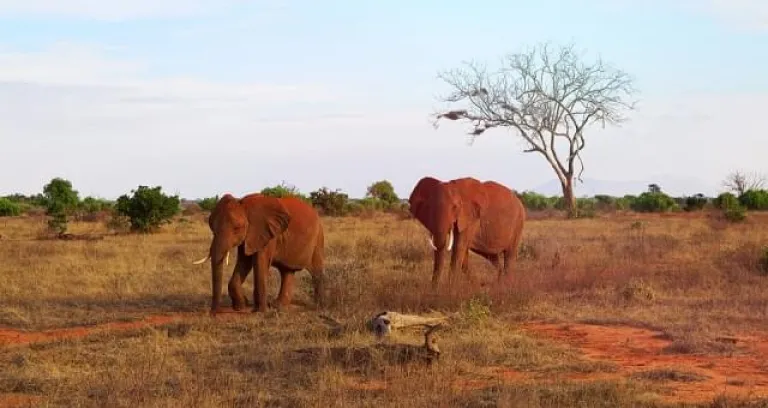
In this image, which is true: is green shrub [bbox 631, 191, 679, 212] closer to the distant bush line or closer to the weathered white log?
the distant bush line

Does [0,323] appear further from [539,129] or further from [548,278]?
[539,129]

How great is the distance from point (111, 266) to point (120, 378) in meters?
10.2

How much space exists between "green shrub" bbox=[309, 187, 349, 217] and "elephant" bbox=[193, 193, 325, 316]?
957 inches

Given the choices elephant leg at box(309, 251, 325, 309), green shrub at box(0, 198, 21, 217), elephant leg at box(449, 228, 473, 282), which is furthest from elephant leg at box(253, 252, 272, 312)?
green shrub at box(0, 198, 21, 217)

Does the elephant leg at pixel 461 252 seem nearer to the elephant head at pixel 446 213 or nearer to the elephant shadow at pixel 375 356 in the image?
the elephant head at pixel 446 213

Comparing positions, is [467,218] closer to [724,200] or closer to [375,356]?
[375,356]

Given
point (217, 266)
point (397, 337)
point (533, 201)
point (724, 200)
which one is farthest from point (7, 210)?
point (397, 337)

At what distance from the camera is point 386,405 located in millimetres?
7559

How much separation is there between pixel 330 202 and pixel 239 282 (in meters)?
25.8

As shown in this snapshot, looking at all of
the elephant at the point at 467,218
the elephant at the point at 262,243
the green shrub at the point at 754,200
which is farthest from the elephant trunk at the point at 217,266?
the green shrub at the point at 754,200

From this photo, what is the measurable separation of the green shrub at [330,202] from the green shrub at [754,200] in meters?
19.8

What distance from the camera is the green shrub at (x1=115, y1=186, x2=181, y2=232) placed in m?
28.8

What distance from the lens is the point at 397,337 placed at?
10078mm

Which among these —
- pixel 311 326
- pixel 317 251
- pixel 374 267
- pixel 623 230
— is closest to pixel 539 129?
pixel 623 230
